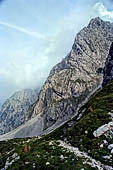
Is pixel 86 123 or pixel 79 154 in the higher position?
pixel 86 123

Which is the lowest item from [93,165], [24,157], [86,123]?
[93,165]

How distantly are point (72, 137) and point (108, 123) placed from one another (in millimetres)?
5680

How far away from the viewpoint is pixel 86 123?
37.3m

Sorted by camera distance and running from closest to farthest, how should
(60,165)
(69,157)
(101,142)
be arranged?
(60,165) < (69,157) < (101,142)

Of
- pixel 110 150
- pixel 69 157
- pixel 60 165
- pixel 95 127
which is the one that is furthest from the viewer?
pixel 95 127

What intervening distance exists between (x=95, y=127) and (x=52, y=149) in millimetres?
8552

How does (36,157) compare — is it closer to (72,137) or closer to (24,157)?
(24,157)

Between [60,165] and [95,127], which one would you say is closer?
[60,165]

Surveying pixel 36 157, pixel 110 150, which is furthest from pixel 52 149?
pixel 110 150

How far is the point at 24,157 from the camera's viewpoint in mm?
28875

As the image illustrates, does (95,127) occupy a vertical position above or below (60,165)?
above

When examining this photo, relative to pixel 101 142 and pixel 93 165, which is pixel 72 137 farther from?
pixel 93 165

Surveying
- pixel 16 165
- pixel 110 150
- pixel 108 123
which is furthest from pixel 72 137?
pixel 16 165

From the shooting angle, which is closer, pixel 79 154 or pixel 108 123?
pixel 79 154
